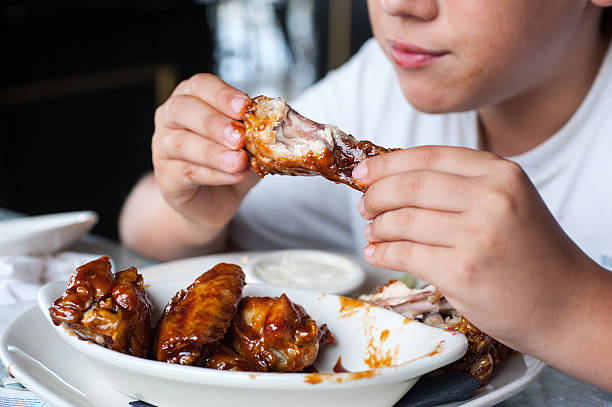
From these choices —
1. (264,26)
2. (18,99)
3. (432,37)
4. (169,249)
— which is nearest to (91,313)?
(432,37)

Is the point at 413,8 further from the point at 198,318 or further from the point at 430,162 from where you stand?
the point at 198,318

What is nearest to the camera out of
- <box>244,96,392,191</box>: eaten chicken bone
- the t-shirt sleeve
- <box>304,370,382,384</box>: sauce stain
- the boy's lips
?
<box>304,370,382,384</box>: sauce stain

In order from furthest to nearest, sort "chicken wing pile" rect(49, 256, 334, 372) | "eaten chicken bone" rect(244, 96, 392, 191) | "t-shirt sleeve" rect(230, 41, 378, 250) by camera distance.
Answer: "t-shirt sleeve" rect(230, 41, 378, 250), "eaten chicken bone" rect(244, 96, 392, 191), "chicken wing pile" rect(49, 256, 334, 372)

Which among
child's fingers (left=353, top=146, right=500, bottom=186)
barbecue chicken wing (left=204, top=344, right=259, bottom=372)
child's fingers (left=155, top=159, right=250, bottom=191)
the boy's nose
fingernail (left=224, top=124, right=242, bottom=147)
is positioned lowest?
barbecue chicken wing (left=204, top=344, right=259, bottom=372)

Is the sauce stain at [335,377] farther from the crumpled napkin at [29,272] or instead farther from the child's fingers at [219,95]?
the crumpled napkin at [29,272]

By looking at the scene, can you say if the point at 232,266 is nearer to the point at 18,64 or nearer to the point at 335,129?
the point at 335,129

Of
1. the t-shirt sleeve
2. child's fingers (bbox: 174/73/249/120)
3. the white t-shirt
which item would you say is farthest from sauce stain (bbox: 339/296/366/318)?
the t-shirt sleeve

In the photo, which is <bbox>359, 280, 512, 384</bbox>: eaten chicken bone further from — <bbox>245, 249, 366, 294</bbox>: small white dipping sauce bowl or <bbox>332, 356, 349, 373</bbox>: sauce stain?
<bbox>245, 249, 366, 294</bbox>: small white dipping sauce bowl

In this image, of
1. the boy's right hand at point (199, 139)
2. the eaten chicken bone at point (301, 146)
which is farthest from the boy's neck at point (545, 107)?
the eaten chicken bone at point (301, 146)
